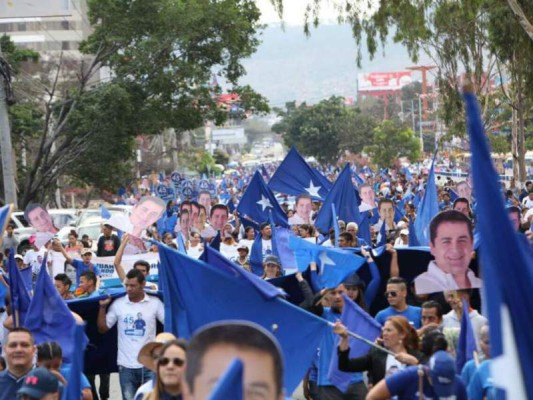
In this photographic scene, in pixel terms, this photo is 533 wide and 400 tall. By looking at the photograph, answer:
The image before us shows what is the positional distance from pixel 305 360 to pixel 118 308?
7.89ft

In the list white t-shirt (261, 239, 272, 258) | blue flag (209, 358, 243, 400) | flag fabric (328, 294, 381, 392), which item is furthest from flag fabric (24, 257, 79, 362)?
white t-shirt (261, 239, 272, 258)

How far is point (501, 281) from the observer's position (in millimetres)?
4188

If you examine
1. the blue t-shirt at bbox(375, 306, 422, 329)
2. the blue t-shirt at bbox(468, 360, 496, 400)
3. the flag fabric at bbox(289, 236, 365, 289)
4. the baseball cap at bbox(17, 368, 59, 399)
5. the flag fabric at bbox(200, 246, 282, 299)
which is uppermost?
the flag fabric at bbox(200, 246, 282, 299)

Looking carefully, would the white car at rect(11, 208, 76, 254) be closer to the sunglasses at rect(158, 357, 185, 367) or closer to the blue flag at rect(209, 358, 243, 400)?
the sunglasses at rect(158, 357, 185, 367)

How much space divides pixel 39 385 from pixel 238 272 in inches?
73.9

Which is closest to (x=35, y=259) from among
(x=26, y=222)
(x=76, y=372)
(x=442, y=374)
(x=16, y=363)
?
(x=16, y=363)

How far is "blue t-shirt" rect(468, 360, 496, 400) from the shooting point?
674 centimetres

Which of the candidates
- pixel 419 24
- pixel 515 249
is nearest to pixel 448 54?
pixel 419 24

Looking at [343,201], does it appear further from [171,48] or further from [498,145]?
[498,145]

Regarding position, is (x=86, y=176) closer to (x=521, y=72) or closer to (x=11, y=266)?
(x=521, y=72)

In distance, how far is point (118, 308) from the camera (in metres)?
10.3

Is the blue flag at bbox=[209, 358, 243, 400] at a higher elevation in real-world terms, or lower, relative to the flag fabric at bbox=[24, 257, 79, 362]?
higher

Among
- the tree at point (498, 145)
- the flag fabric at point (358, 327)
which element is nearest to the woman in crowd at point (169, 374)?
the flag fabric at point (358, 327)

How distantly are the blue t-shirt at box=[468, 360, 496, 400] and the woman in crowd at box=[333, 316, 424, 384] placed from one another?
52cm
